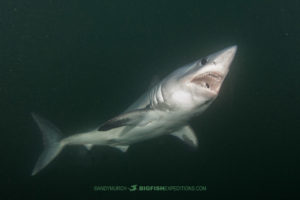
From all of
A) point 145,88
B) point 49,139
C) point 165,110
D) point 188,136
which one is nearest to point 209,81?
point 165,110

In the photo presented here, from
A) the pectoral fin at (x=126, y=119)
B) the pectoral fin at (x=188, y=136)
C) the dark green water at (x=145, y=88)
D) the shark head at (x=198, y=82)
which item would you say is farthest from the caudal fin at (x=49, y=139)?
the shark head at (x=198, y=82)

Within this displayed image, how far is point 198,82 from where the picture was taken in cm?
281

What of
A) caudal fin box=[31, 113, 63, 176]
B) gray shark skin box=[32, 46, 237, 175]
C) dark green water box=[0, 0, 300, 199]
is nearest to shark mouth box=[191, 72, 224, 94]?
gray shark skin box=[32, 46, 237, 175]

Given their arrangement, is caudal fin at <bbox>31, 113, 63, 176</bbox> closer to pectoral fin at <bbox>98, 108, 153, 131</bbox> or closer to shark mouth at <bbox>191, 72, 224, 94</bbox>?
pectoral fin at <bbox>98, 108, 153, 131</bbox>

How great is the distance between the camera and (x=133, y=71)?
19.4 meters

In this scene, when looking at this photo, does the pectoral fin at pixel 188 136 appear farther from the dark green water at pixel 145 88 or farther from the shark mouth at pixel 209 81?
the shark mouth at pixel 209 81

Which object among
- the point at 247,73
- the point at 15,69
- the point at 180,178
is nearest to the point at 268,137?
the point at 247,73

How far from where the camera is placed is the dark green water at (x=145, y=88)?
13.9 m

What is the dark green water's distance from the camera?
13891 millimetres

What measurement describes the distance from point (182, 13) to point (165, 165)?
1914 centimetres

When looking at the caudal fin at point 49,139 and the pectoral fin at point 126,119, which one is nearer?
the pectoral fin at point 126,119

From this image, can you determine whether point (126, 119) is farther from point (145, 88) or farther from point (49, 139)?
point (145, 88)

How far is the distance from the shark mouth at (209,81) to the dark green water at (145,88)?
3935mm

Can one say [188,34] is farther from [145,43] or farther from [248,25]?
[248,25]
